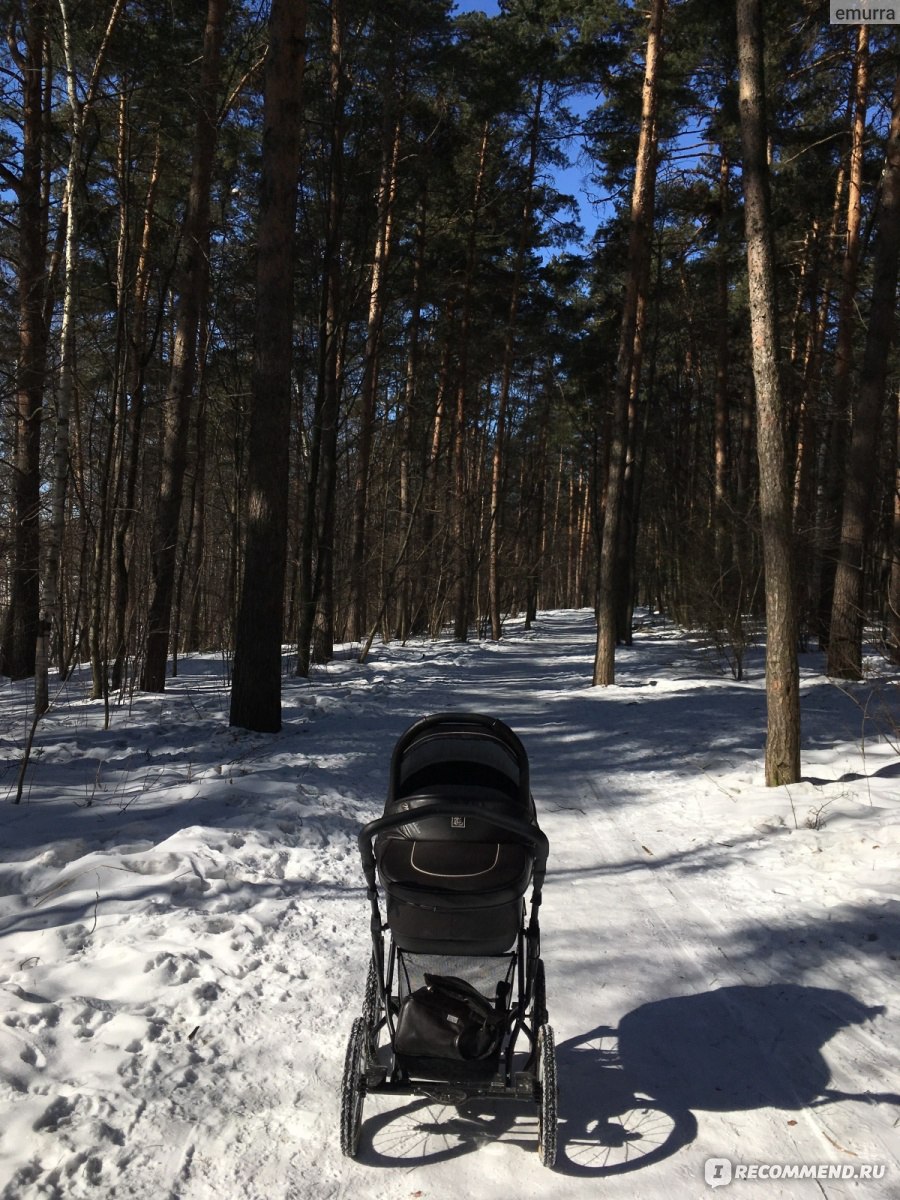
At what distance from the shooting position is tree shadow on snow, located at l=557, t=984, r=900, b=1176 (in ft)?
9.50

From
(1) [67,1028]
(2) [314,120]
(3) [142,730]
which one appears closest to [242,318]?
(2) [314,120]

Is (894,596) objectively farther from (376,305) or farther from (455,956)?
(455,956)

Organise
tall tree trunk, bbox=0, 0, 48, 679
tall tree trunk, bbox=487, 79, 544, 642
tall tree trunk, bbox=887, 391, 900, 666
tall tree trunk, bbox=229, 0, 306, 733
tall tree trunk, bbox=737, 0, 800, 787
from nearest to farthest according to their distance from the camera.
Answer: tall tree trunk, bbox=737, 0, 800, 787
tall tree trunk, bbox=887, 391, 900, 666
tall tree trunk, bbox=229, 0, 306, 733
tall tree trunk, bbox=0, 0, 48, 679
tall tree trunk, bbox=487, 79, 544, 642

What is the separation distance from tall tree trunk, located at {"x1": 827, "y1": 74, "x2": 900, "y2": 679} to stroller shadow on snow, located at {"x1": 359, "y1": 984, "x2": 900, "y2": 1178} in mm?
9298

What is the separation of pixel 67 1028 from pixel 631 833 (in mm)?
4563

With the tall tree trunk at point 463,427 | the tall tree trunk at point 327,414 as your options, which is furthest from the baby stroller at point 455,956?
the tall tree trunk at point 463,427

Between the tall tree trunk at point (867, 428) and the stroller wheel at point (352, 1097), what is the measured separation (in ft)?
36.0

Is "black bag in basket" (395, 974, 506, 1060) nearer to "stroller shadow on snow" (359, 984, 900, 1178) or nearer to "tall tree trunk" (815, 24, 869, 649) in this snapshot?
"stroller shadow on snow" (359, 984, 900, 1178)

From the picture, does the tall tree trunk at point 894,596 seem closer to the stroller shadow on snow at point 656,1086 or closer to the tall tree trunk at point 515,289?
the stroller shadow on snow at point 656,1086

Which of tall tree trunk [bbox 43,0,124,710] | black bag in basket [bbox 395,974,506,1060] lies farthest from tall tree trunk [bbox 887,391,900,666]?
tall tree trunk [bbox 43,0,124,710]

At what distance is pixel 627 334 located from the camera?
47.0ft

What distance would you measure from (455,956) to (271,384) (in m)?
7.73

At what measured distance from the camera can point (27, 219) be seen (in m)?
13.4

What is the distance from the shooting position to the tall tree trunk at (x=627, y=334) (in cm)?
1425
